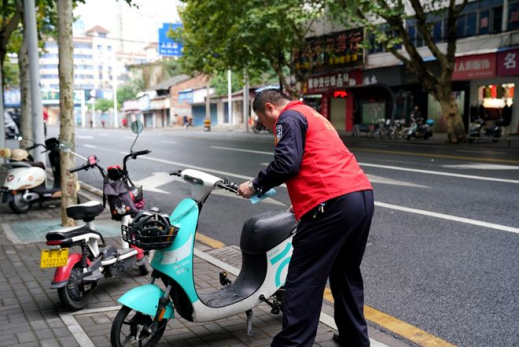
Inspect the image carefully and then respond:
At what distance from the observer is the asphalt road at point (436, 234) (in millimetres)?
4137

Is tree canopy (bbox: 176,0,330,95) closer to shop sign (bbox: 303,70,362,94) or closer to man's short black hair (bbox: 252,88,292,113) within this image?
shop sign (bbox: 303,70,362,94)

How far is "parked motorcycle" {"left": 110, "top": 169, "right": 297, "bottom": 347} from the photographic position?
3268 mm

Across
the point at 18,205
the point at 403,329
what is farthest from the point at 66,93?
the point at 403,329

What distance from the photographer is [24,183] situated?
27.6 ft

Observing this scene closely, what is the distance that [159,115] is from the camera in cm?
6844

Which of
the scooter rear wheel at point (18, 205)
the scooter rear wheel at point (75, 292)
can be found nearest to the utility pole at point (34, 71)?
the scooter rear wheel at point (18, 205)

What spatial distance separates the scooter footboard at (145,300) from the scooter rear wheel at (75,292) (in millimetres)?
1030

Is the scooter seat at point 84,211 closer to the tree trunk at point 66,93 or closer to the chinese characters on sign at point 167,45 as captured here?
the tree trunk at point 66,93

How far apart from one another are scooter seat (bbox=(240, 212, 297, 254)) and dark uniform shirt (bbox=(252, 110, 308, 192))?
0.74 metres

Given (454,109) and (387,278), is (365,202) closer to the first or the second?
(387,278)

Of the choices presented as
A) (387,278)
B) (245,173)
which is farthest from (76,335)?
(245,173)

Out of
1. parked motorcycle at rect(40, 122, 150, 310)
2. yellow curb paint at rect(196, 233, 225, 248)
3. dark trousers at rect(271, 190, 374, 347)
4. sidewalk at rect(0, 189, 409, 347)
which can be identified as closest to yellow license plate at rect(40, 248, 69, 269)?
parked motorcycle at rect(40, 122, 150, 310)

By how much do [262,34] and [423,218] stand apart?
56.6 ft

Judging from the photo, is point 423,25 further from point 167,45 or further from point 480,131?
point 167,45
